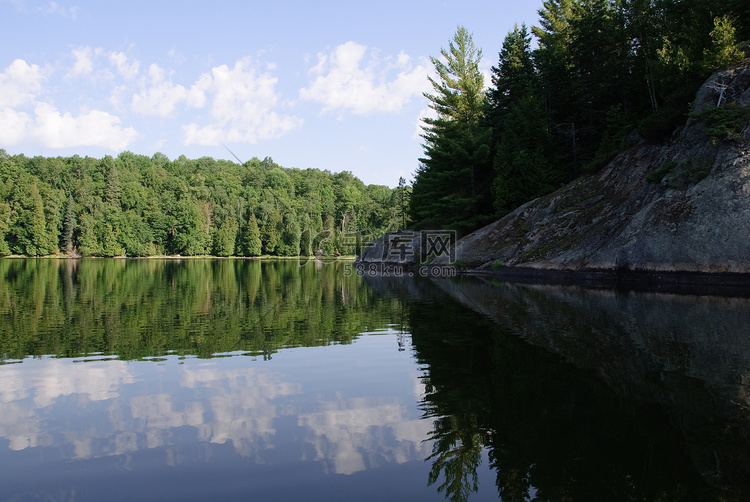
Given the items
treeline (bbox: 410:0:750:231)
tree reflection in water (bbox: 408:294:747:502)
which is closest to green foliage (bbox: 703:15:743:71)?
treeline (bbox: 410:0:750:231)

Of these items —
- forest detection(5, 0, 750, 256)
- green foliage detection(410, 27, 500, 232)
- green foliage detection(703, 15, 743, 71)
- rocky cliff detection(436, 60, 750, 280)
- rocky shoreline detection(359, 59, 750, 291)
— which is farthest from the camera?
green foliage detection(410, 27, 500, 232)

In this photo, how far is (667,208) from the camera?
25.7 metres

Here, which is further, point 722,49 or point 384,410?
point 722,49

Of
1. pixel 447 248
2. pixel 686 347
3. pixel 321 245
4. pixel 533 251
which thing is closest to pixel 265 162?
pixel 321 245

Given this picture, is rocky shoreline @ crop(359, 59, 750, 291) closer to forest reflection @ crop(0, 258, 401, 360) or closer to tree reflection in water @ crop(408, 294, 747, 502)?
forest reflection @ crop(0, 258, 401, 360)

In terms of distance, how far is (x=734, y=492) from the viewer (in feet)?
15.8

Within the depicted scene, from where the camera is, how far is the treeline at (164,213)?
309 feet

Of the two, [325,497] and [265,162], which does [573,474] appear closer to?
[325,497]

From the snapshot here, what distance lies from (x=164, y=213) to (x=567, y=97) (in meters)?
84.5

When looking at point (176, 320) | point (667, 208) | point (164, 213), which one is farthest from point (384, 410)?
point (164, 213)

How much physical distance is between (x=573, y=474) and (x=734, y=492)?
136 centimetres

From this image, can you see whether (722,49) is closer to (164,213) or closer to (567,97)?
(567,97)

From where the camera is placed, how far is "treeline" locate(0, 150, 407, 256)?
9425 centimetres

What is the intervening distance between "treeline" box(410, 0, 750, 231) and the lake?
69.5ft
